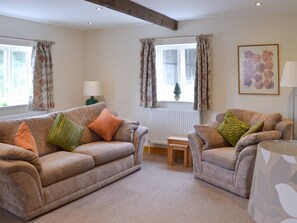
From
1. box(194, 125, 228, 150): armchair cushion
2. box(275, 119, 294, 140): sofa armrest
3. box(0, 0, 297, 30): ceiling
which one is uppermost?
box(0, 0, 297, 30): ceiling

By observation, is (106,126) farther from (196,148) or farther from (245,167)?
(245,167)

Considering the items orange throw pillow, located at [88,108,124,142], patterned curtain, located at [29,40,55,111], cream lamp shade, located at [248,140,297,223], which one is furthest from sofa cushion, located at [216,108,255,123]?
cream lamp shade, located at [248,140,297,223]

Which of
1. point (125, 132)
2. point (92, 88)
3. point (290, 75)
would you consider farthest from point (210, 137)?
point (92, 88)

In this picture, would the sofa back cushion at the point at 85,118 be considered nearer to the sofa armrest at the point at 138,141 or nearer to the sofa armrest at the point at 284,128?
the sofa armrest at the point at 138,141

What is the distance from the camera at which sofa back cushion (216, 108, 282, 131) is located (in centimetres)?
423

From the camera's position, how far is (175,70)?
5.91m

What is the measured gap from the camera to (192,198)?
384cm

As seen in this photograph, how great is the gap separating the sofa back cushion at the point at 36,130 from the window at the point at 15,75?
4.74ft

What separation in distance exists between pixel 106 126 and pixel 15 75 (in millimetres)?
2000

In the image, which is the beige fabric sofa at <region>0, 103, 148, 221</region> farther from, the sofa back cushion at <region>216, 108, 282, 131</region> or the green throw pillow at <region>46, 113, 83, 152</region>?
the sofa back cushion at <region>216, 108, 282, 131</region>

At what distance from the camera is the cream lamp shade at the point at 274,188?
0.83m

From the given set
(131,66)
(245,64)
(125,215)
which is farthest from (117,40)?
(125,215)

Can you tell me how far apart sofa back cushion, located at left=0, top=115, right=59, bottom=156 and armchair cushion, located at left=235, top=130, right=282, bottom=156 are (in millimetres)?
2384

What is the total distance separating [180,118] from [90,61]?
241 cm
